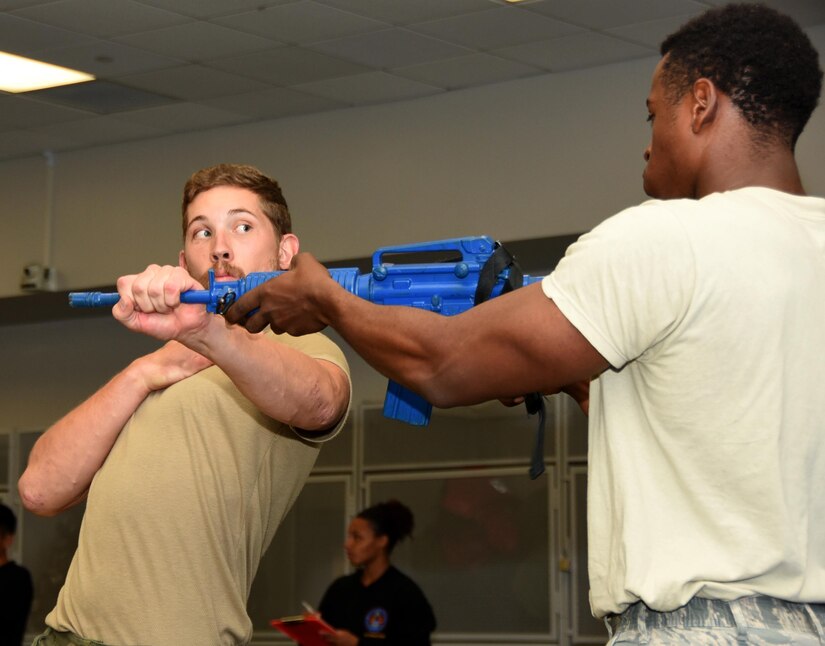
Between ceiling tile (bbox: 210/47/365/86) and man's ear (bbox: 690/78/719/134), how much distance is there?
4.64 m

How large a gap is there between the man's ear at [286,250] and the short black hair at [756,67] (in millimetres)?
974

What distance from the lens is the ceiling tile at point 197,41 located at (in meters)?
5.88

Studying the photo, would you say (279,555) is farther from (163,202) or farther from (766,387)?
(766,387)

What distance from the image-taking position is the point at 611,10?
5.63m

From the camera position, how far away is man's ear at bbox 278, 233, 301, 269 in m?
2.45

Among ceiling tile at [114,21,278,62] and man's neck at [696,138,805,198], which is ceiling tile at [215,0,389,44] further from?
man's neck at [696,138,805,198]

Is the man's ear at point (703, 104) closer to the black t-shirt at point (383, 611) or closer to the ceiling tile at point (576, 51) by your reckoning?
the black t-shirt at point (383, 611)

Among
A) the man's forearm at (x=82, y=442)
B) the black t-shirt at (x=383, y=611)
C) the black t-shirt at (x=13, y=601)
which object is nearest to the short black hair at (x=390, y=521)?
the black t-shirt at (x=383, y=611)

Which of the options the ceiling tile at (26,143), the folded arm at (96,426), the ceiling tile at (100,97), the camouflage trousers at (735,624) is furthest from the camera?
the ceiling tile at (26,143)

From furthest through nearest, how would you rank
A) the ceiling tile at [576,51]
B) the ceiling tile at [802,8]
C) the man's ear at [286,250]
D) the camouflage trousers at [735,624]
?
the ceiling tile at [576,51], the ceiling tile at [802,8], the man's ear at [286,250], the camouflage trousers at [735,624]

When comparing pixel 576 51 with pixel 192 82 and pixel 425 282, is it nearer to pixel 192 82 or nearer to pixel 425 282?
pixel 192 82

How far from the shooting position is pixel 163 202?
24.6 feet

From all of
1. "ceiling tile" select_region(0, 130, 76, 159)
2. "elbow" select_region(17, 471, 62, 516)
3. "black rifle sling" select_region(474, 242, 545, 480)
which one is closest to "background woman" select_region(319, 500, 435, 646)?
"ceiling tile" select_region(0, 130, 76, 159)

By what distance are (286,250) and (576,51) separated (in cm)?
398
